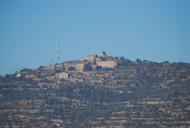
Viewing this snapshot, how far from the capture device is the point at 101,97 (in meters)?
103

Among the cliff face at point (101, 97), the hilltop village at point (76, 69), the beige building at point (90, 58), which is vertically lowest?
the cliff face at point (101, 97)

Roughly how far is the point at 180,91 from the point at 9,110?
2014 cm

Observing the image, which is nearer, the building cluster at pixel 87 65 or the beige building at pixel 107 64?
the building cluster at pixel 87 65

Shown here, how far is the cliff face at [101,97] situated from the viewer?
92.4 metres

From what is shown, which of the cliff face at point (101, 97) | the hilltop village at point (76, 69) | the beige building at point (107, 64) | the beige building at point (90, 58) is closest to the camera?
the cliff face at point (101, 97)

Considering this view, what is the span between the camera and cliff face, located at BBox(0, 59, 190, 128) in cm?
9244

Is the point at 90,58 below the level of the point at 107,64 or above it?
above

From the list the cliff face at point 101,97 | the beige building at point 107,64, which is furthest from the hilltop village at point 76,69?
the cliff face at point 101,97

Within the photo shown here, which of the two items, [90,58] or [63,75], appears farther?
[90,58]

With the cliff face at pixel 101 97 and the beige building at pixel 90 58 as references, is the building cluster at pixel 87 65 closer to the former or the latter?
the beige building at pixel 90 58

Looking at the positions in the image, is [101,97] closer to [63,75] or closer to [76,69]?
[63,75]

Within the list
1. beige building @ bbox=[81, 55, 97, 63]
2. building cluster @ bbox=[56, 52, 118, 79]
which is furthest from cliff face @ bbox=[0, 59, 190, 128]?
beige building @ bbox=[81, 55, 97, 63]

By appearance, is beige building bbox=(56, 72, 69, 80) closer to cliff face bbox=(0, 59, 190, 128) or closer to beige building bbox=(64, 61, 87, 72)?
cliff face bbox=(0, 59, 190, 128)

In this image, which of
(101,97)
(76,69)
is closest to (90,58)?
(76,69)
